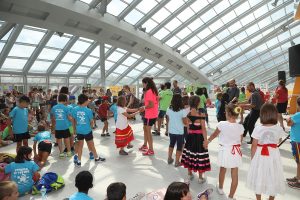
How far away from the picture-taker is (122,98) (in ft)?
18.8

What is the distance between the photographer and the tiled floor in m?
3.90

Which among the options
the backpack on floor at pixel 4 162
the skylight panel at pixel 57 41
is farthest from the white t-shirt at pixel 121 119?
the skylight panel at pixel 57 41

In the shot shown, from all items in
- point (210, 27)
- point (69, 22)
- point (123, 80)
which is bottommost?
point (123, 80)

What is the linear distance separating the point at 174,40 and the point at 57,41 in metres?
8.22

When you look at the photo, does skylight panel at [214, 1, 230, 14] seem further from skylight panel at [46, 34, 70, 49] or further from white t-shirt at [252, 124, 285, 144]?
white t-shirt at [252, 124, 285, 144]

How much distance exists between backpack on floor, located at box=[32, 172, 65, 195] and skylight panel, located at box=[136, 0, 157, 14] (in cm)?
1191

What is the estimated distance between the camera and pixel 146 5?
14375 millimetres

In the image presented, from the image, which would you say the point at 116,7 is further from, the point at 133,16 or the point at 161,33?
the point at 161,33

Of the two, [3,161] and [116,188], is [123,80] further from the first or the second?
[116,188]

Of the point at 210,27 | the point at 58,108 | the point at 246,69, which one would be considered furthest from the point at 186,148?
the point at 246,69

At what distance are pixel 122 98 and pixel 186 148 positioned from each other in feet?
6.86

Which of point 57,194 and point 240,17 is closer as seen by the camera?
point 57,194

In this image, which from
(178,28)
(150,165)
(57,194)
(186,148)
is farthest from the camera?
(178,28)

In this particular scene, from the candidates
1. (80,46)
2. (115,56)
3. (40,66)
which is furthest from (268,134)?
(115,56)
